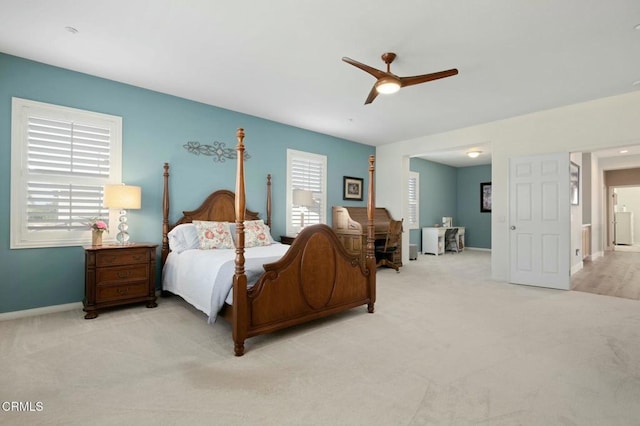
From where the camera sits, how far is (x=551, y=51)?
9.78 feet

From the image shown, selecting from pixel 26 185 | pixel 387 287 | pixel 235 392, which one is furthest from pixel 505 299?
pixel 26 185

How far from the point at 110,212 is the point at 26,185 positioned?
0.79 m

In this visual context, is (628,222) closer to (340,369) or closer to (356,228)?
(356,228)

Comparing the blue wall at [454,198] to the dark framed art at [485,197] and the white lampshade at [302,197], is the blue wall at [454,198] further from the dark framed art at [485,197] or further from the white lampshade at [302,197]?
the white lampshade at [302,197]

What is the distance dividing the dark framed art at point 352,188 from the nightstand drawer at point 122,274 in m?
3.99

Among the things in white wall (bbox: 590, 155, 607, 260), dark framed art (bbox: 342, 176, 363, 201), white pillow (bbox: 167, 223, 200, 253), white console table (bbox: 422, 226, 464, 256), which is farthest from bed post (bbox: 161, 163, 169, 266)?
white wall (bbox: 590, 155, 607, 260)

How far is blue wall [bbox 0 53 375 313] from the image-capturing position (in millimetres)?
3217

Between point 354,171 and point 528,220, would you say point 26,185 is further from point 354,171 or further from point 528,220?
point 528,220

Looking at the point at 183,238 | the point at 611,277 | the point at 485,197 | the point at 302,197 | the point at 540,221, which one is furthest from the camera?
the point at 485,197

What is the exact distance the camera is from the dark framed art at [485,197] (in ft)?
30.4

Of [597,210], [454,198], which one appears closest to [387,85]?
[454,198]

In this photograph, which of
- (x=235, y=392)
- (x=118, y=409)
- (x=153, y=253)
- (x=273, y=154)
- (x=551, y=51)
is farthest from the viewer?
(x=273, y=154)

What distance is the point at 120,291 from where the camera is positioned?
3.42 metres

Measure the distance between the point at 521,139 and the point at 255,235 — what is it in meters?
4.40
